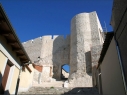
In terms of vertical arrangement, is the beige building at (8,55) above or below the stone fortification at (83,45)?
below

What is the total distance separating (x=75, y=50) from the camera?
1908 cm

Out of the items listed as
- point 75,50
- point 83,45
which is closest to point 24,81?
point 75,50

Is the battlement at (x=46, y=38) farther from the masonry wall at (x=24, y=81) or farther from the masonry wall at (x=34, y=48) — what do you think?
the masonry wall at (x=24, y=81)

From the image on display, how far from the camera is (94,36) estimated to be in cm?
1925

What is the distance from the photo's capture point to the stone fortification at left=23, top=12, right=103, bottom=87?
53.3 feet

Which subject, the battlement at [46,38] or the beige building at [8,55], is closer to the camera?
the beige building at [8,55]

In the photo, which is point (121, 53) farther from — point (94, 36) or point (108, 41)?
point (94, 36)

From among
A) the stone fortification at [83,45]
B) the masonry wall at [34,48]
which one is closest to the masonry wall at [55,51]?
the masonry wall at [34,48]

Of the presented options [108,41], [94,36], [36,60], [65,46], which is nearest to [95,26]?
[94,36]

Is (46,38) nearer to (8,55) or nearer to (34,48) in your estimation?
(34,48)

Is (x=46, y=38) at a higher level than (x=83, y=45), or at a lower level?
higher

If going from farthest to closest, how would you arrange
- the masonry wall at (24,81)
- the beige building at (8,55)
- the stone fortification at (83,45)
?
the stone fortification at (83,45)
the masonry wall at (24,81)
the beige building at (8,55)

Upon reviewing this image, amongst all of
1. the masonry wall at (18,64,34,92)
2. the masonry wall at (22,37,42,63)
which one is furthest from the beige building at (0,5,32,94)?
the masonry wall at (22,37,42,63)

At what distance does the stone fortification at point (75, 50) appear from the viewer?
16250mm
